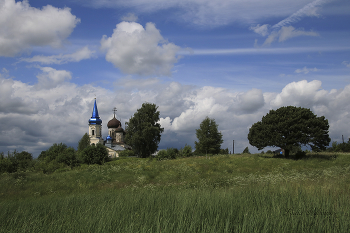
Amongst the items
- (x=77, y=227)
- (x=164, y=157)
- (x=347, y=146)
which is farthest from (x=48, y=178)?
(x=347, y=146)

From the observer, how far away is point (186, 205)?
486cm

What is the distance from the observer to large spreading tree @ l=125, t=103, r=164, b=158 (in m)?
58.0

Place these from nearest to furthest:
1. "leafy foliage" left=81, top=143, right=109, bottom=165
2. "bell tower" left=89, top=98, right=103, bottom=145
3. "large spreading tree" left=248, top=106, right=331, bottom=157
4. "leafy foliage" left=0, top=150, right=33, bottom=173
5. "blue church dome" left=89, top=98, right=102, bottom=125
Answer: "leafy foliage" left=0, top=150, right=33, bottom=173 < "large spreading tree" left=248, top=106, right=331, bottom=157 < "leafy foliage" left=81, top=143, right=109, bottom=165 < "bell tower" left=89, top=98, right=103, bottom=145 < "blue church dome" left=89, top=98, right=102, bottom=125

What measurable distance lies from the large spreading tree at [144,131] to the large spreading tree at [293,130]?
27536 millimetres

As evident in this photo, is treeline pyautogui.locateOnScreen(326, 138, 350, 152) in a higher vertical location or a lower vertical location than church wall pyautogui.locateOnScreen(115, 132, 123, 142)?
lower

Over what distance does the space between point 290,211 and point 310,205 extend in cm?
54

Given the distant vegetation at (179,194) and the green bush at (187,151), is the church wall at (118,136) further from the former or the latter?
the green bush at (187,151)

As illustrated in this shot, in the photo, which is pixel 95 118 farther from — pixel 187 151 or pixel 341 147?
pixel 341 147

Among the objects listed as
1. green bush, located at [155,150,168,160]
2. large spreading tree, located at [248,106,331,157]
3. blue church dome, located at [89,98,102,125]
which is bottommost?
green bush, located at [155,150,168,160]

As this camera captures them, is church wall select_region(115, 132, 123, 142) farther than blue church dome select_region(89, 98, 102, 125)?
Yes

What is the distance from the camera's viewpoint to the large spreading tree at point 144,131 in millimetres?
58000

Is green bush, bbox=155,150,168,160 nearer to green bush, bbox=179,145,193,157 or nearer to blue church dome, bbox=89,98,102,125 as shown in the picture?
green bush, bbox=179,145,193,157

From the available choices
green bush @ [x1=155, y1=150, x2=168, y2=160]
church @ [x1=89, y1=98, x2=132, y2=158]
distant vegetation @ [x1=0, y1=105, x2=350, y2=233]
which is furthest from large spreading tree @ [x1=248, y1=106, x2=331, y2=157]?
church @ [x1=89, y1=98, x2=132, y2=158]

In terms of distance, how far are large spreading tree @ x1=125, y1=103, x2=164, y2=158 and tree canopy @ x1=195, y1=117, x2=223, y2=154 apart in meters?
10.4
